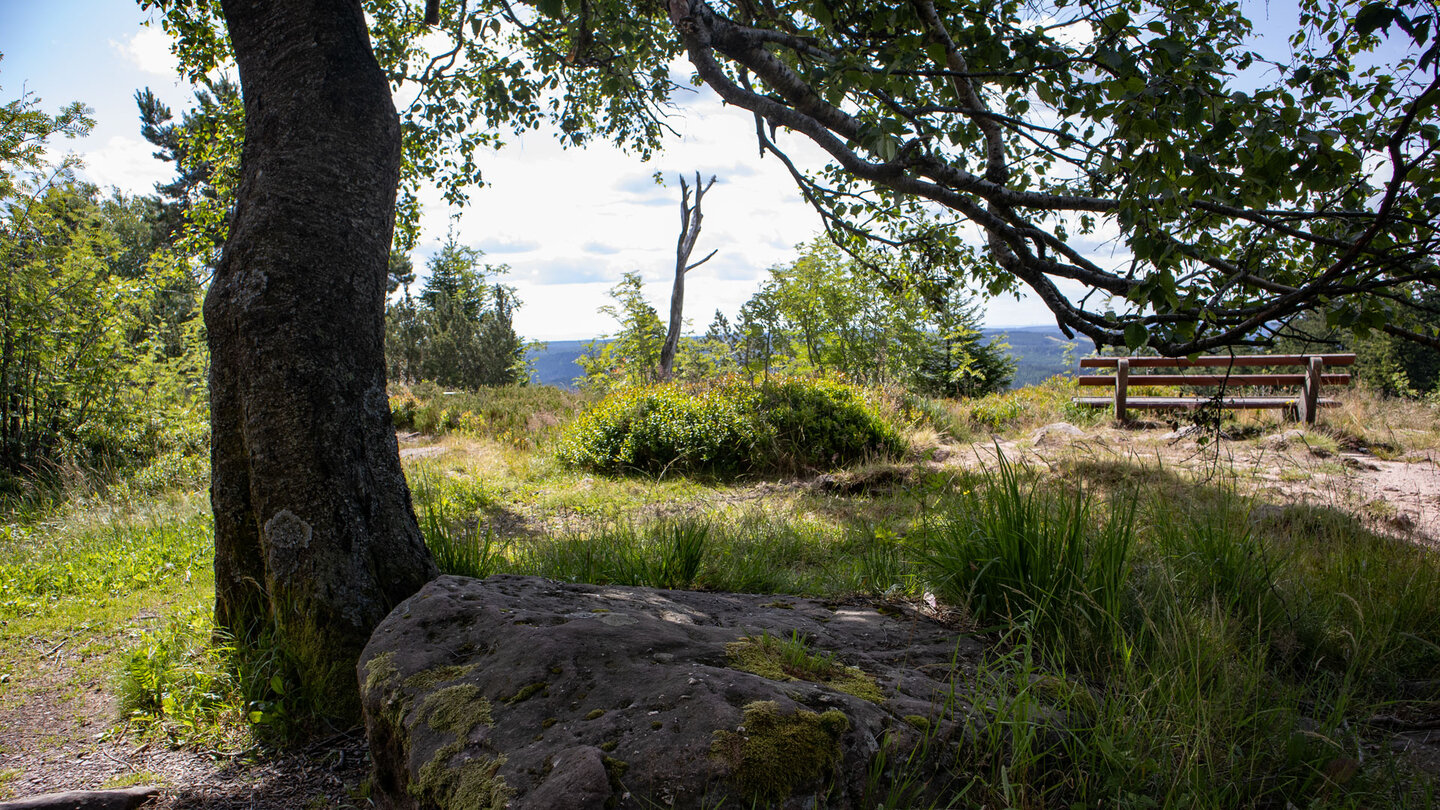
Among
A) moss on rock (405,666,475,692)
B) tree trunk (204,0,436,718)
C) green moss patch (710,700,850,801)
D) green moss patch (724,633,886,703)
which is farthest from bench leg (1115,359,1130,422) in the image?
moss on rock (405,666,475,692)

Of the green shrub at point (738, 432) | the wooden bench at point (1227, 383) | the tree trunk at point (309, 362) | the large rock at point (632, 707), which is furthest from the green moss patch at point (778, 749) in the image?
the wooden bench at point (1227, 383)

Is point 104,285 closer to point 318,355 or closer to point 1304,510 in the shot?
point 318,355

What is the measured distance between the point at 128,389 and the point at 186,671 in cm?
953

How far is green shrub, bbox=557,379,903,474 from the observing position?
9.20 m

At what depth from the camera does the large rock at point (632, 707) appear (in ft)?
4.78

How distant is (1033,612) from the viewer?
7.93 ft

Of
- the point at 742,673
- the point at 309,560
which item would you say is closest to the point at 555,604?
the point at 742,673

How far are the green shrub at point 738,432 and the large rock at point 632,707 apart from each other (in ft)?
21.3

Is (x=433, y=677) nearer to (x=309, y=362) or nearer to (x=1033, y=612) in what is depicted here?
(x=309, y=362)

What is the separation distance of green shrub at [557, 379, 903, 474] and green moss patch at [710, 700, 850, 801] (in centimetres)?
715

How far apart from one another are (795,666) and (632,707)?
56 cm

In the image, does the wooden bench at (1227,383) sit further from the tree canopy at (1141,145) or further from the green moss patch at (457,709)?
the green moss patch at (457,709)

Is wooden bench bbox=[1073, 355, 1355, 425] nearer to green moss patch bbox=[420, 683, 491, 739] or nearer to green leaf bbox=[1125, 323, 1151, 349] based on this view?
green leaf bbox=[1125, 323, 1151, 349]

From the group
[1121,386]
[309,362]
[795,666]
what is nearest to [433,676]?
[795,666]
